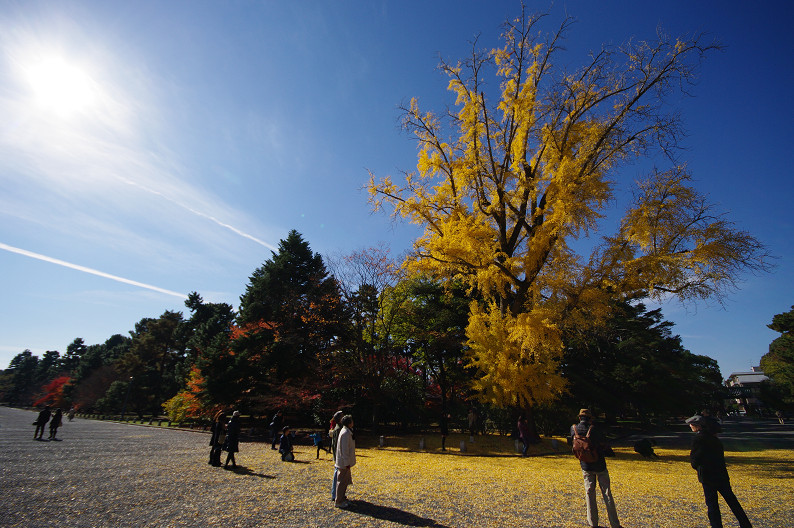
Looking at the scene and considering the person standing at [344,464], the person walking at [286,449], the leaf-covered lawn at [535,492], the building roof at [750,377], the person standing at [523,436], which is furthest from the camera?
the building roof at [750,377]

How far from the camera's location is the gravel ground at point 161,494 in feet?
16.6

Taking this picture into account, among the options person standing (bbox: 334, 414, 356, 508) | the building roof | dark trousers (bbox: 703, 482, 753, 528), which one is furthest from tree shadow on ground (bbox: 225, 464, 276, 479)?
the building roof

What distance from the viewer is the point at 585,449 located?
5250 mm

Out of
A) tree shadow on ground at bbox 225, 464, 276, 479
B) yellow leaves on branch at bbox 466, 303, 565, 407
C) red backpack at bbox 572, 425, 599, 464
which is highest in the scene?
yellow leaves on branch at bbox 466, 303, 565, 407

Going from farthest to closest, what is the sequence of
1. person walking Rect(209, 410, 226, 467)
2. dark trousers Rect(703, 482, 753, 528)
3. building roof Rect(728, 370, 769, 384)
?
building roof Rect(728, 370, 769, 384) → person walking Rect(209, 410, 226, 467) → dark trousers Rect(703, 482, 753, 528)

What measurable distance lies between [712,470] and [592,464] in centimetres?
165

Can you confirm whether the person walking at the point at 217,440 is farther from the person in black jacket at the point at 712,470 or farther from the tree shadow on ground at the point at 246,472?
the person in black jacket at the point at 712,470

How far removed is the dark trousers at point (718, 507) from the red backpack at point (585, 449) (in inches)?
55.6

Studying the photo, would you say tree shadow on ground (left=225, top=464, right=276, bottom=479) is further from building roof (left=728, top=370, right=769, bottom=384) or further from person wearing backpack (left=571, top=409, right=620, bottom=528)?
building roof (left=728, top=370, right=769, bottom=384)

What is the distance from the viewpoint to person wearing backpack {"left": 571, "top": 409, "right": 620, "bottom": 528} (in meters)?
5.00

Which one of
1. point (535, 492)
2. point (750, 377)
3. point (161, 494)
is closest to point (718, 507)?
point (535, 492)

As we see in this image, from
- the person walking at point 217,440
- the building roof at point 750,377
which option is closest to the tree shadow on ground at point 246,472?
the person walking at point 217,440

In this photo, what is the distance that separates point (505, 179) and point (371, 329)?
523 inches

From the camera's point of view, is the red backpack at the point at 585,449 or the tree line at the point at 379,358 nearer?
the red backpack at the point at 585,449
